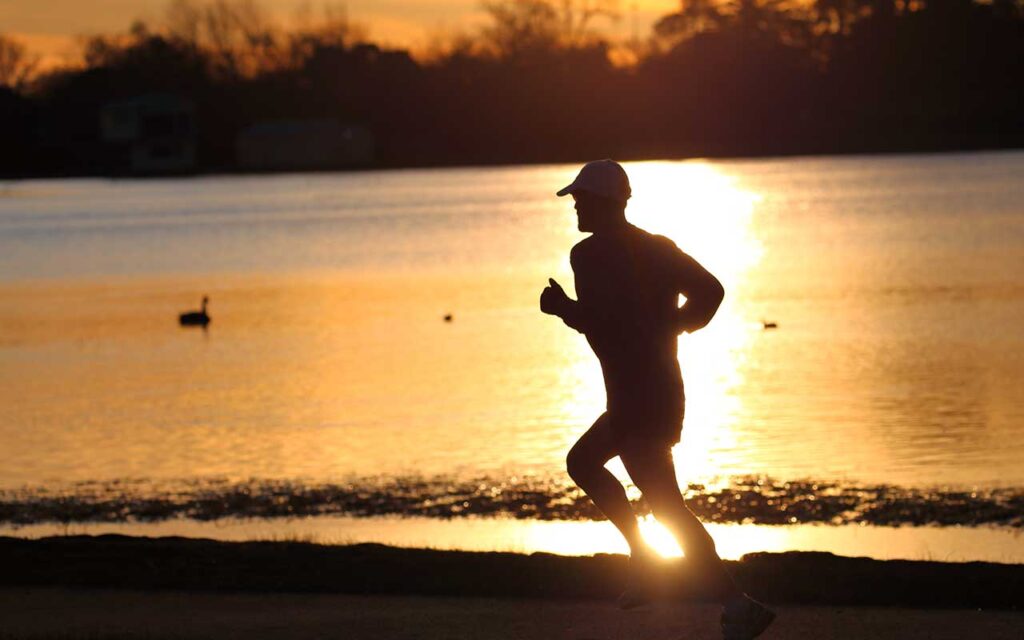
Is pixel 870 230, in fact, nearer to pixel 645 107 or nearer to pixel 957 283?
pixel 957 283

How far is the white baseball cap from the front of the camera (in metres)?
7.83

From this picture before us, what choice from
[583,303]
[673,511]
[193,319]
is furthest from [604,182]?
[193,319]

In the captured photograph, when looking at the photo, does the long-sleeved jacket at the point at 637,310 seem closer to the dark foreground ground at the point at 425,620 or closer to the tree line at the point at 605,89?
the dark foreground ground at the point at 425,620

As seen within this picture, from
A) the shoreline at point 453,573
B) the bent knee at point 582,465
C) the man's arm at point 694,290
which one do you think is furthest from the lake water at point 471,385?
the man's arm at point 694,290

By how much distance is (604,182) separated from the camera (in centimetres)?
784

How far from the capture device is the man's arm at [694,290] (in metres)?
7.82

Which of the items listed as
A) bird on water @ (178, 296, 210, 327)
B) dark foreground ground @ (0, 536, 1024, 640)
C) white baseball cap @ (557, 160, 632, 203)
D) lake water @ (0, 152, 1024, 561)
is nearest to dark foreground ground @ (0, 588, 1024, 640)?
dark foreground ground @ (0, 536, 1024, 640)

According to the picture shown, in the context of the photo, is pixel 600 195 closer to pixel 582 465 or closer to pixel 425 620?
pixel 582 465

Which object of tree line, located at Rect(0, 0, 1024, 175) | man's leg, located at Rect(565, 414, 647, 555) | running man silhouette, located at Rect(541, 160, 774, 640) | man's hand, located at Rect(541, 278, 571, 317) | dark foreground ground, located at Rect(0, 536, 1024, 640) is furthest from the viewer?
tree line, located at Rect(0, 0, 1024, 175)

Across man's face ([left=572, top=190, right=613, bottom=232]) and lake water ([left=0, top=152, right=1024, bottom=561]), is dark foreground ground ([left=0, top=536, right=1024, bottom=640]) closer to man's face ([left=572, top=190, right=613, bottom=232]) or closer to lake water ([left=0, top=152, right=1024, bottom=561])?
man's face ([left=572, top=190, right=613, bottom=232])

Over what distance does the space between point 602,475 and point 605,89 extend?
14263 centimetres

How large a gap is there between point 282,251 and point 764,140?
8338 cm

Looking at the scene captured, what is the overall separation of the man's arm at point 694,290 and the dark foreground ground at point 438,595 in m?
1.34

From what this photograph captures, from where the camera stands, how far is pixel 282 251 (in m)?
73.9
